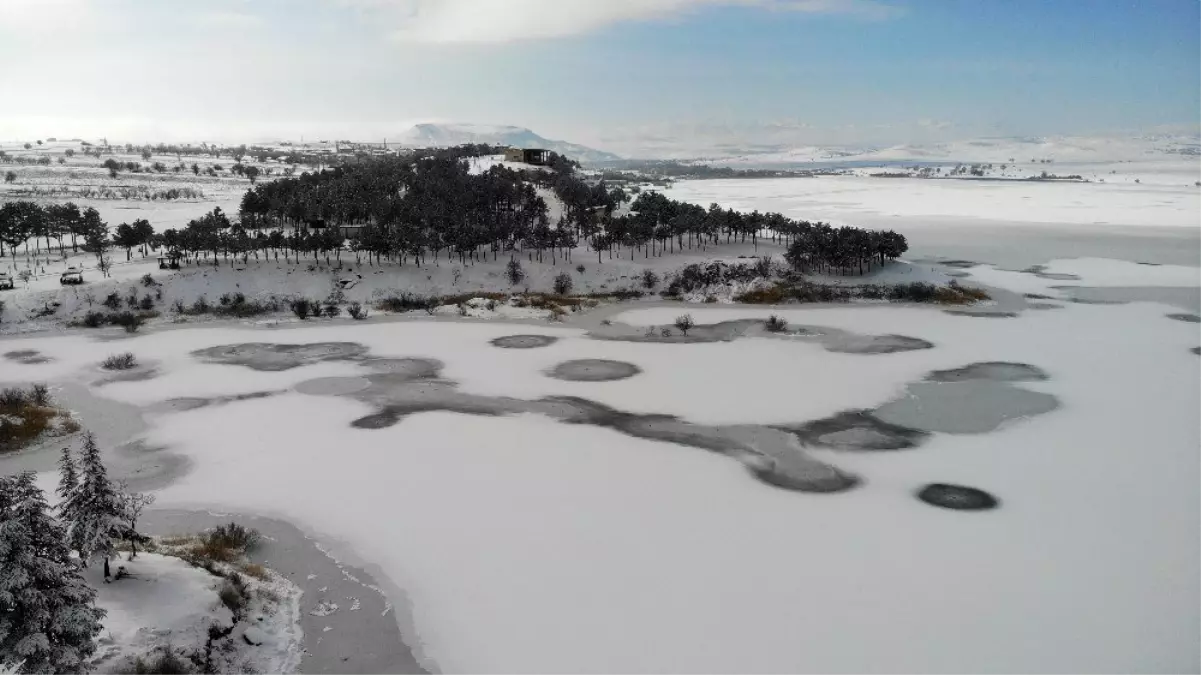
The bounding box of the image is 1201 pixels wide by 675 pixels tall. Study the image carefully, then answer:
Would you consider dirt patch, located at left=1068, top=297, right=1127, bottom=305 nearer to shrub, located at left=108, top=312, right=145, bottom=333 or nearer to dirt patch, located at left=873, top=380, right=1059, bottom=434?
dirt patch, located at left=873, top=380, right=1059, bottom=434

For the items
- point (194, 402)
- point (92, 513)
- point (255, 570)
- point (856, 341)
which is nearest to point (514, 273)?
point (856, 341)

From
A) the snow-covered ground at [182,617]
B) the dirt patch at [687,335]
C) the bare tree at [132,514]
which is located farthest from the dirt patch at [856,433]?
the bare tree at [132,514]

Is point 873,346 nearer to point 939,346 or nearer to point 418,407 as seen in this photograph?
point 939,346

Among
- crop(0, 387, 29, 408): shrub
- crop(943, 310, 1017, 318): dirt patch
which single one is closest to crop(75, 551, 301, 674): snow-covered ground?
crop(0, 387, 29, 408): shrub

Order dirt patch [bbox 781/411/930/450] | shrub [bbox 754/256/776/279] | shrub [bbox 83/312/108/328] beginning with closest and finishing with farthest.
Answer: dirt patch [bbox 781/411/930/450] < shrub [bbox 83/312/108/328] < shrub [bbox 754/256/776/279]

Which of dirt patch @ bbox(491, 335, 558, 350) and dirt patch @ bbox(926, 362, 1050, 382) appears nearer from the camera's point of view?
dirt patch @ bbox(926, 362, 1050, 382)

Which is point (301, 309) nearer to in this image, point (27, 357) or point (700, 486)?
point (27, 357)

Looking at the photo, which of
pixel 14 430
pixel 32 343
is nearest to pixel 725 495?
pixel 14 430
